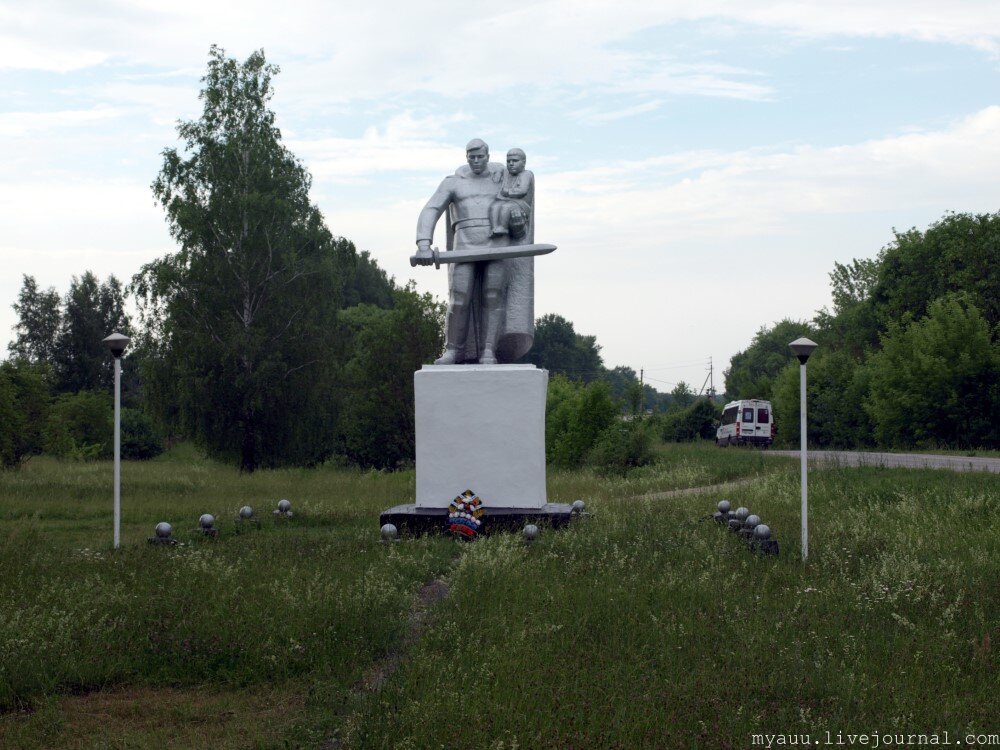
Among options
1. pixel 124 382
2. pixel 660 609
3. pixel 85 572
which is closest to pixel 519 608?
pixel 660 609

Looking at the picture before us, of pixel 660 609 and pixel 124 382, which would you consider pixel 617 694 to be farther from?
pixel 124 382

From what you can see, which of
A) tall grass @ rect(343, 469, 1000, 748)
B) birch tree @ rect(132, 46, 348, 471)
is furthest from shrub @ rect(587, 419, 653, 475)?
tall grass @ rect(343, 469, 1000, 748)

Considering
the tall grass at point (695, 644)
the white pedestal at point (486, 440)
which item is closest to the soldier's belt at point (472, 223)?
the white pedestal at point (486, 440)

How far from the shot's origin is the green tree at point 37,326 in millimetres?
55281

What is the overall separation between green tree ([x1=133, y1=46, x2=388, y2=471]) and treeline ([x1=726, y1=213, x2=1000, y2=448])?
53.8 feet

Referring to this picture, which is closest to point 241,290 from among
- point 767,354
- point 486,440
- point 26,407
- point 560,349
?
point 26,407

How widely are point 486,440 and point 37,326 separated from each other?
5116 cm

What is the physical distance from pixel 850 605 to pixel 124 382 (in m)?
56.3

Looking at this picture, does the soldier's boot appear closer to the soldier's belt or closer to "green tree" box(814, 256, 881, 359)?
the soldier's belt

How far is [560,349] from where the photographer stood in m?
80.2

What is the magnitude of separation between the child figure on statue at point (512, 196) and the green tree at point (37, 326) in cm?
4944

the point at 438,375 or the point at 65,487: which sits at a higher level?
the point at 438,375

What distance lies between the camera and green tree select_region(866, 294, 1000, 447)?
2880 cm

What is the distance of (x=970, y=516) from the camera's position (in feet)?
34.8
